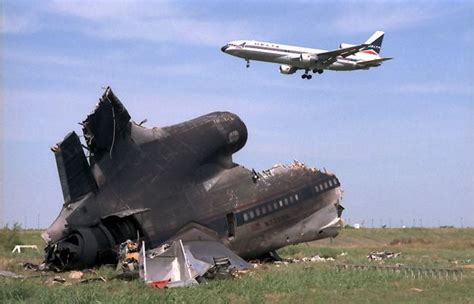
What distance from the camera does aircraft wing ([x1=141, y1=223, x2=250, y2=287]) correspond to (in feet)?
64.4

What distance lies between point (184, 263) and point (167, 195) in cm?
565

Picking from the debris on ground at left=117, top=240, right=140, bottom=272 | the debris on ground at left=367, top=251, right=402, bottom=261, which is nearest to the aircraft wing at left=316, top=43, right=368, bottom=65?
the debris on ground at left=367, top=251, right=402, bottom=261

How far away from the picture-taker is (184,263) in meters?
20.1

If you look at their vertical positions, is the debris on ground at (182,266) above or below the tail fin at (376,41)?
below

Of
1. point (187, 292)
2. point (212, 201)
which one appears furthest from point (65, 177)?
point (187, 292)

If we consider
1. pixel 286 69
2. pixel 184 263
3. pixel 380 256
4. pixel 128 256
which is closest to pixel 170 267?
pixel 184 263

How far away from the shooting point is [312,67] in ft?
214

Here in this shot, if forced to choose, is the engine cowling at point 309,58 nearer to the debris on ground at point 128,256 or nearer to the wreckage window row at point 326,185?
the wreckage window row at point 326,185

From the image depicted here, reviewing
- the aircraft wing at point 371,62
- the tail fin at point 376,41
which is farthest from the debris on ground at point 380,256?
the tail fin at point 376,41

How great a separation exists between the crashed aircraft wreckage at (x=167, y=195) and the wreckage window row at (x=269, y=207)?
0.15 feet

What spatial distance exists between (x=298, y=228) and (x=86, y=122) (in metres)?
11.4

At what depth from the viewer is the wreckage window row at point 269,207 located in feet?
89.0

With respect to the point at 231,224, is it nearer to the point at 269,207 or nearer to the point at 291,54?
the point at 269,207

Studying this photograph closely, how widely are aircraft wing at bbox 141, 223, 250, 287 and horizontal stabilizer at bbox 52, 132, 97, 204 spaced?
15.9ft
